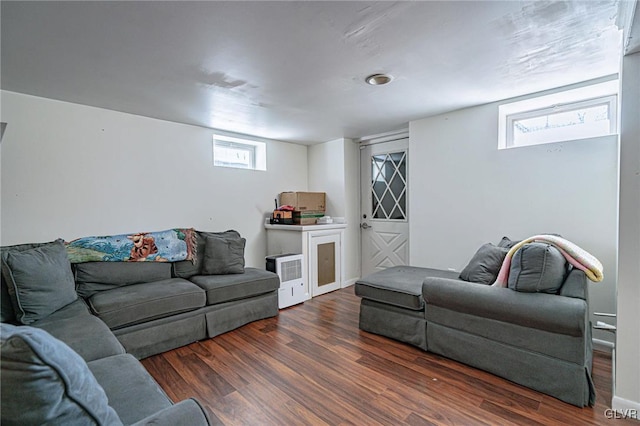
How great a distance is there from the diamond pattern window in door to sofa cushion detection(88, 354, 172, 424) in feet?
11.5

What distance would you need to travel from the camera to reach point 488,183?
119 inches

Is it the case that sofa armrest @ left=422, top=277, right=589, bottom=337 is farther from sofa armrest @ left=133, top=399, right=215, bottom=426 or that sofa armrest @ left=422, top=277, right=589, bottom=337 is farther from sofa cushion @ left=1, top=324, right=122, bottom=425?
Result: sofa cushion @ left=1, top=324, right=122, bottom=425

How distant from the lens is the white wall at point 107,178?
2529 mm

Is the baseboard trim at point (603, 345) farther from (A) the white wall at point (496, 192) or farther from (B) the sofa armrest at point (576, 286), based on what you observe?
(B) the sofa armrest at point (576, 286)

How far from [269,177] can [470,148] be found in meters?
2.65

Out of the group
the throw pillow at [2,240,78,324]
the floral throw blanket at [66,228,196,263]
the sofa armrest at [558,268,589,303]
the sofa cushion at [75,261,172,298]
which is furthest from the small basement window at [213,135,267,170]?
the sofa armrest at [558,268,589,303]

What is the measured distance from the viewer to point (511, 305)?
1947 millimetres

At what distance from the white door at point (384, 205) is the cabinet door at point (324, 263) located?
0.58m

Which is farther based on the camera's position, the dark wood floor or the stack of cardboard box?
the stack of cardboard box

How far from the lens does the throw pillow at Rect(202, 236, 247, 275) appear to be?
3148 millimetres

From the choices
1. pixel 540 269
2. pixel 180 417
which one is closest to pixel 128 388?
pixel 180 417

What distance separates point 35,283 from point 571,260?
11.7 feet

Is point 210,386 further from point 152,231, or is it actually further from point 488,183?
point 488,183

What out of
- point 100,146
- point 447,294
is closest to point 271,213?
point 100,146
